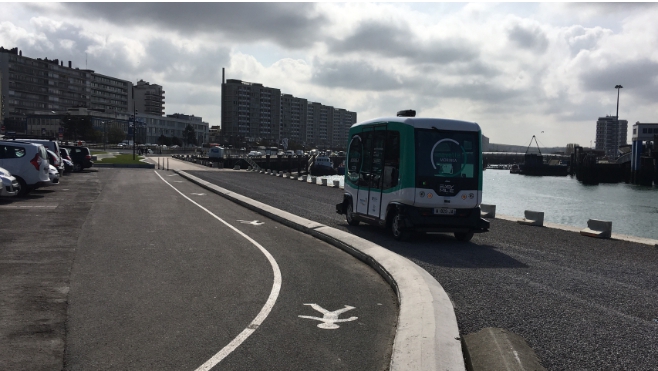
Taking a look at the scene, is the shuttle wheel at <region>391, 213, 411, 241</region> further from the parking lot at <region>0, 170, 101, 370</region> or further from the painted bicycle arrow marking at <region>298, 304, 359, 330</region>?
the parking lot at <region>0, 170, 101, 370</region>

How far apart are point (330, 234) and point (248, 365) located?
8.33 m

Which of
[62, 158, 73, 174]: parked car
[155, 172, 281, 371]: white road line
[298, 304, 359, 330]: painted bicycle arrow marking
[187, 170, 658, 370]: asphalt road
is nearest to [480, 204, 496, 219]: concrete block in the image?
[187, 170, 658, 370]: asphalt road

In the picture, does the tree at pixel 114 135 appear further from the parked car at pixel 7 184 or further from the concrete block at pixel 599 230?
the concrete block at pixel 599 230

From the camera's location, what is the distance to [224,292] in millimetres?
8281

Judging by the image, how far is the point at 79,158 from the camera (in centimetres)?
4416

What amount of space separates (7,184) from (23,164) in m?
2.16

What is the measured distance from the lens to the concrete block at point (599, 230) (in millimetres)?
15117

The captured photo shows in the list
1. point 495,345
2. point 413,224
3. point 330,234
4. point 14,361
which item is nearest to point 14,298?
point 14,361

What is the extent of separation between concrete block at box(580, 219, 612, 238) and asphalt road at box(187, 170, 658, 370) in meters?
0.43

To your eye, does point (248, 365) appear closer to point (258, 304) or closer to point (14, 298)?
point (258, 304)

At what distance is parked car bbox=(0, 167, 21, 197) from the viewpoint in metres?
19.7

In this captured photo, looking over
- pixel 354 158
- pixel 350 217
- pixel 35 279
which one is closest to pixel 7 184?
pixel 350 217

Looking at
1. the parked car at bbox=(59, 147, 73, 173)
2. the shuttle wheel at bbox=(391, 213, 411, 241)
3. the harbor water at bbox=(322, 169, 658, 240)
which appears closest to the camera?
the shuttle wheel at bbox=(391, 213, 411, 241)

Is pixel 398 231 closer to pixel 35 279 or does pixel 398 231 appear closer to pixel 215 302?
pixel 215 302
